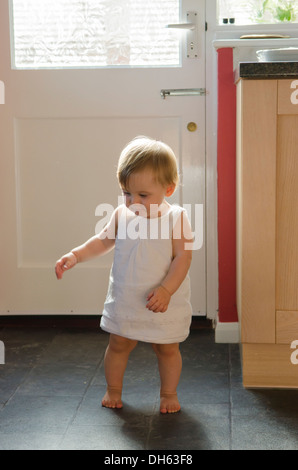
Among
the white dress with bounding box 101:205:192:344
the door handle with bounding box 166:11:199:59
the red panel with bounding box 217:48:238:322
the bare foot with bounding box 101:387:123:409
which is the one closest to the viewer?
the white dress with bounding box 101:205:192:344

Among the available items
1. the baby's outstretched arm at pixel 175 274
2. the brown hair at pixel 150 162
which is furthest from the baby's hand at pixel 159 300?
the brown hair at pixel 150 162

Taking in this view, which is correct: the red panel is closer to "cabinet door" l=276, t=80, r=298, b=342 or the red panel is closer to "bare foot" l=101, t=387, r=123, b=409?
"cabinet door" l=276, t=80, r=298, b=342

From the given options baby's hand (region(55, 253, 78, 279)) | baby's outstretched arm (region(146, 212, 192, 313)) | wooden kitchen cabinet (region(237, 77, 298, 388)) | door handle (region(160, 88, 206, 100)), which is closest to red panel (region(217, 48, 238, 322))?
door handle (region(160, 88, 206, 100))

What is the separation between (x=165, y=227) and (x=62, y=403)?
59 cm

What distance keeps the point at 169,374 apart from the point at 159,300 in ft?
0.87

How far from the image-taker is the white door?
2.68 m

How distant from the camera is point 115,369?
76.8 inches

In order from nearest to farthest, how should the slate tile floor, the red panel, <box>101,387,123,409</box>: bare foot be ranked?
the slate tile floor → <box>101,387,123,409</box>: bare foot → the red panel

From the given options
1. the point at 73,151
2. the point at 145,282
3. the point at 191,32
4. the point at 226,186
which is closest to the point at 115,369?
the point at 145,282

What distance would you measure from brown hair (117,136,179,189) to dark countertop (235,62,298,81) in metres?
0.33

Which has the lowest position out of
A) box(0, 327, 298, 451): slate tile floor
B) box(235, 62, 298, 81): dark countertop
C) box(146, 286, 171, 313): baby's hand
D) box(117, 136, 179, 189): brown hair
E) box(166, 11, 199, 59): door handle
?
box(0, 327, 298, 451): slate tile floor

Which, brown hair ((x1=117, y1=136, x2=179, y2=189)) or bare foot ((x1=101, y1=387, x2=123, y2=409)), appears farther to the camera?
bare foot ((x1=101, y1=387, x2=123, y2=409))

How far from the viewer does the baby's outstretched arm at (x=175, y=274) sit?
70.4 inches
